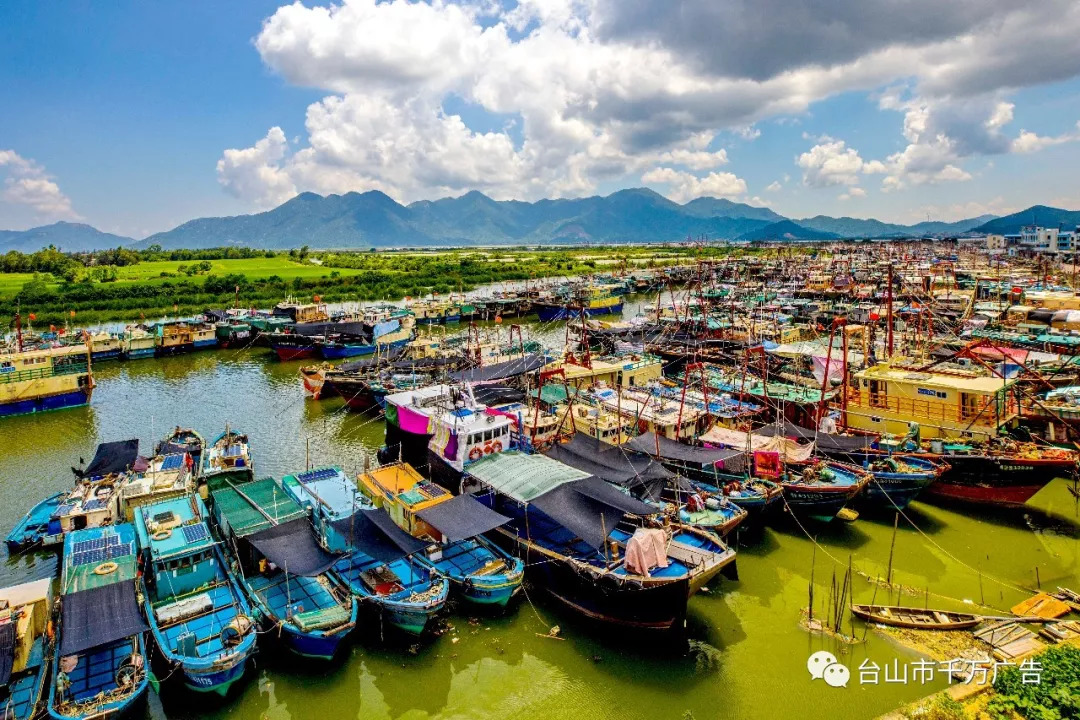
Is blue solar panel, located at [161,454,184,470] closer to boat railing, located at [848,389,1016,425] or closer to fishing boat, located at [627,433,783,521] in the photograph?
fishing boat, located at [627,433,783,521]

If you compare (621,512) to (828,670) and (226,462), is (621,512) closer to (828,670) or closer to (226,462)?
(828,670)

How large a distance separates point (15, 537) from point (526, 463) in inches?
664

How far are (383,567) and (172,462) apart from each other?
12342 mm

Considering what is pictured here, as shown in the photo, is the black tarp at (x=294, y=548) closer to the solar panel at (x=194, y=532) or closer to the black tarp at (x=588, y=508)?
the solar panel at (x=194, y=532)

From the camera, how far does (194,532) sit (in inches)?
652

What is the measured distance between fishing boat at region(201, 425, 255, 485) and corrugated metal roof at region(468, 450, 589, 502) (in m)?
10.6

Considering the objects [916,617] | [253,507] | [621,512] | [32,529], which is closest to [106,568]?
[253,507]

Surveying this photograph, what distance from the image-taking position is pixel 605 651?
48.9ft

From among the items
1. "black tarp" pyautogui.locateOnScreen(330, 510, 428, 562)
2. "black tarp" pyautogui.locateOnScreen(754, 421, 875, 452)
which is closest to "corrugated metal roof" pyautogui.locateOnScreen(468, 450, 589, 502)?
"black tarp" pyautogui.locateOnScreen(330, 510, 428, 562)

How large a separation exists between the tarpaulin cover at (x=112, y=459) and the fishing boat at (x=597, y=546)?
1460 centimetres

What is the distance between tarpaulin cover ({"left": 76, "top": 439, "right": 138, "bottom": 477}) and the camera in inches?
914

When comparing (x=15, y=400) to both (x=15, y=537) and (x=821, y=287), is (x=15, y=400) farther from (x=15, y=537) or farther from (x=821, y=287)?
(x=821, y=287)

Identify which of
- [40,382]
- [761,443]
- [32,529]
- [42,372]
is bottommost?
[32,529]

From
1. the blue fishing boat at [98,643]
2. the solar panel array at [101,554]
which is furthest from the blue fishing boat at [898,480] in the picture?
the solar panel array at [101,554]
